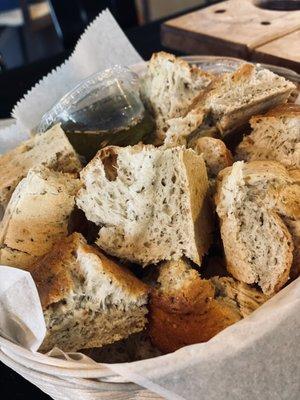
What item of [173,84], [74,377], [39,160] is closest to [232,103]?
[173,84]

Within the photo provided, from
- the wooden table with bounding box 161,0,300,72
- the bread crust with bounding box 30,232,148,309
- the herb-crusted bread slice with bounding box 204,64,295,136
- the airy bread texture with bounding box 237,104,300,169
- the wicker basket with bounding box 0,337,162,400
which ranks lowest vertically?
the wicker basket with bounding box 0,337,162,400

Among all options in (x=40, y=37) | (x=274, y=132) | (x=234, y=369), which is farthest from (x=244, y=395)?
(x=40, y=37)

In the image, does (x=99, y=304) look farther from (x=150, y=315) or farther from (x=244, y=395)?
(x=244, y=395)

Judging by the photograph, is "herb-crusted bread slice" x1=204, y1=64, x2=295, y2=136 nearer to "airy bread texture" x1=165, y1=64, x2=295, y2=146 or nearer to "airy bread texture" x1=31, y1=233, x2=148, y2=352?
"airy bread texture" x1=165, y1=64, x2=295, y2=146

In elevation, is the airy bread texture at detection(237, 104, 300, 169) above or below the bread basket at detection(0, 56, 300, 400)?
above

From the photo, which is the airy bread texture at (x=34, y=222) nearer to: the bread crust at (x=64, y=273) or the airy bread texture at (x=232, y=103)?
the bread crust at (x=64, y=273)

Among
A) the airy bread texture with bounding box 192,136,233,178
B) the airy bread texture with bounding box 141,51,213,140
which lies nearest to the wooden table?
the airy bread texture with bounding box 141,51,213,140

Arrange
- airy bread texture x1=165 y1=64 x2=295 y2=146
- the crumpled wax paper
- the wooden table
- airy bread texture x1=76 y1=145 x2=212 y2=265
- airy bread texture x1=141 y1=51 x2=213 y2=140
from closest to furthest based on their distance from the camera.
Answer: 1. the crumpled wax paper
2. airy bread texture x1=76 y1=145 x2=212 y2=265
3. airy bread texture x1=165 y1=64 x2=295 y2=146
4. airy bread texture x1=141 y1=51 x2=213 y2=140
5. the wooden table
